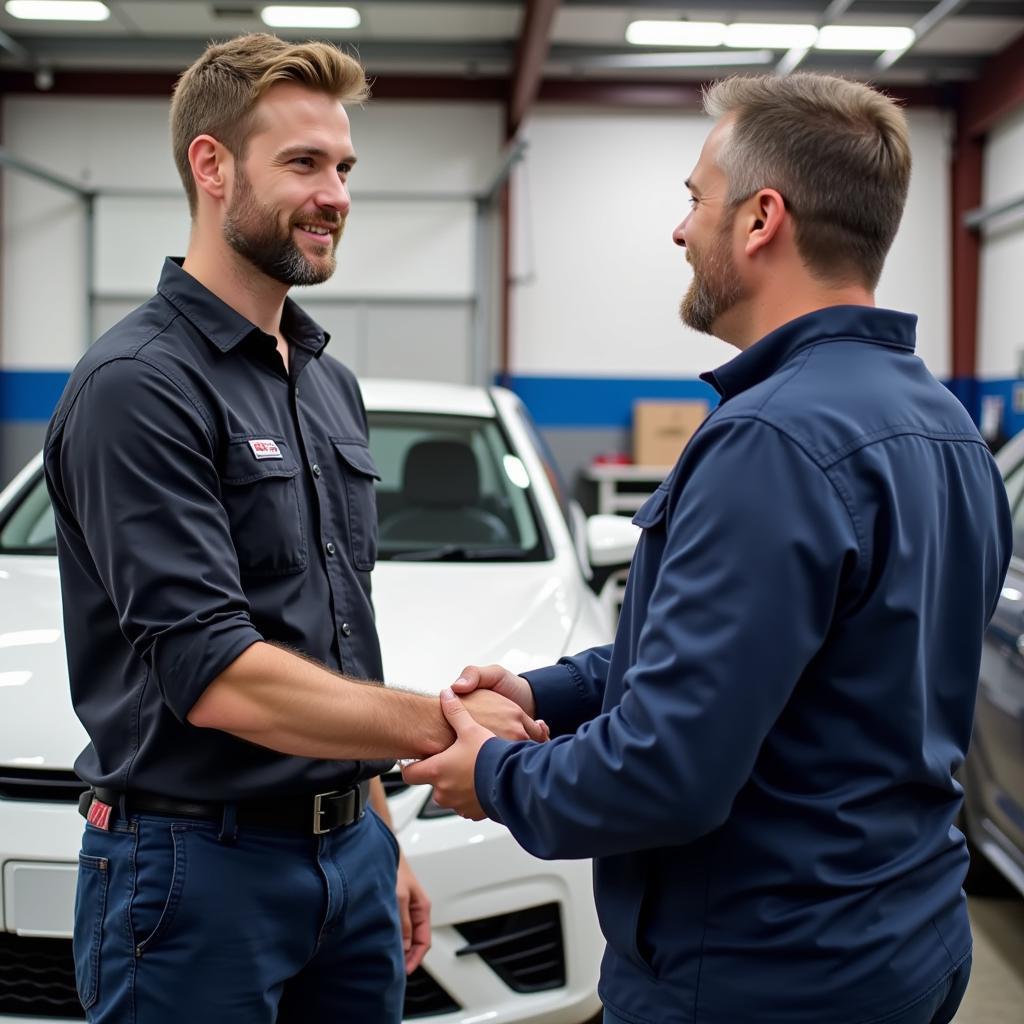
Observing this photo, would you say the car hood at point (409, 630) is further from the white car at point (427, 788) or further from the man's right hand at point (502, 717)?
the man's right hand at point (502, 717)

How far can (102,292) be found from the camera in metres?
9.40

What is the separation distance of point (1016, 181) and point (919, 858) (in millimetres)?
9070

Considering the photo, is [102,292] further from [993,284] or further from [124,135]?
[993,284]

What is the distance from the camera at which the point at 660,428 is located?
9.25 m

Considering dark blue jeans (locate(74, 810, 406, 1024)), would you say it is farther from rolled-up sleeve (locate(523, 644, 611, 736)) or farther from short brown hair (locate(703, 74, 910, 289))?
short brown hair (locate(703, 74, 910, 289))

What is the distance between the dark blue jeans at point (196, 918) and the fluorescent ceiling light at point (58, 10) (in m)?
8.32

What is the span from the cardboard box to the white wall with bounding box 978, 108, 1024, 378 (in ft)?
7.83

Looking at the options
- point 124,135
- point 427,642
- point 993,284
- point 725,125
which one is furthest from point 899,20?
point 725,125

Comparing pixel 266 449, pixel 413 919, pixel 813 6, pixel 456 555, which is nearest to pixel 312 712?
pixel 266 449

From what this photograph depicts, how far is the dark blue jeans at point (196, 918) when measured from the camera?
1.35 m

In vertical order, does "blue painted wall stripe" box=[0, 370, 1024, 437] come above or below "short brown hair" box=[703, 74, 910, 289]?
above

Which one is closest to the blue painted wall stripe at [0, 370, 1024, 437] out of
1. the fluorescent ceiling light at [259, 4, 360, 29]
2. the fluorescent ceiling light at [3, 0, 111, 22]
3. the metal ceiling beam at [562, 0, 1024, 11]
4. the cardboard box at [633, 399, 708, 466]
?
the cardboard box at [633, 399, 708, 466]

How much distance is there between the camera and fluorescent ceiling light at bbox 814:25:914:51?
327 inches

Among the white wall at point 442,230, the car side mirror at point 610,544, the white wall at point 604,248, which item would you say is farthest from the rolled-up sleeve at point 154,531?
the white wall at point 604,248
